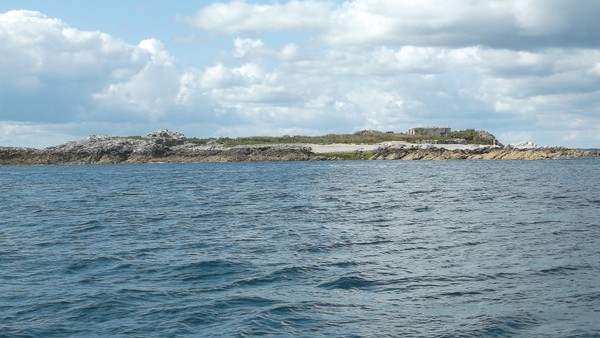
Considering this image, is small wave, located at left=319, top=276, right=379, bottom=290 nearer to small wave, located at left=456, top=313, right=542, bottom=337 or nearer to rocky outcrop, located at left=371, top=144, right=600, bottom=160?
small wave, located at left=456, top=313, right=542, bottom=337

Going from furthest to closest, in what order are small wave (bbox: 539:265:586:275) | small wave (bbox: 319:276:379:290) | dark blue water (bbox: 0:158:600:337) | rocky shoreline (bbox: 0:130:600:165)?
rocky shoreline (bbox: 0:130:600:165)
small wave (bbox: 539:265:586:275)
small wave (bbox: 319:276:379:290)
dark blue water (bbox: 0:158:600:337)

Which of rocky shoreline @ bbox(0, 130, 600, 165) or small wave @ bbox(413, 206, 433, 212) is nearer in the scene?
small wave @ bbox(413, 206, 433, 212)

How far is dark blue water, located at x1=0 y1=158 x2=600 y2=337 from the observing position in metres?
17.6

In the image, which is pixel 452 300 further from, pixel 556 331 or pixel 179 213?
pixel 179 213

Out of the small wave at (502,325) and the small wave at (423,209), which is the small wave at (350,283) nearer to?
the small wave at (502,325)

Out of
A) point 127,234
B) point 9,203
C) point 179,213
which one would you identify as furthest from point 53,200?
point 127,234

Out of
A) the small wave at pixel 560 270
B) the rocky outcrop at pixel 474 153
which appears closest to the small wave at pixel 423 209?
the small wave at pixel 560 270

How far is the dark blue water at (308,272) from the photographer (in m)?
17.6

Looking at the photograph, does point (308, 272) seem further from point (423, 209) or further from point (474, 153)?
point (474, 153)

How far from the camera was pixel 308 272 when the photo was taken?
24188 mm

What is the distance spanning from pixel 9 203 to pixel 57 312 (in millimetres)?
44936

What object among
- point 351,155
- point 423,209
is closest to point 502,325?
point 423,209

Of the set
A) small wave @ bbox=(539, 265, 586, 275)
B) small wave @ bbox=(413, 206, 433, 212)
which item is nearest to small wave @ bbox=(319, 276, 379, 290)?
small wave @ bbox=(539, 265, 586, 275)

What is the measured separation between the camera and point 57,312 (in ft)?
62.4
